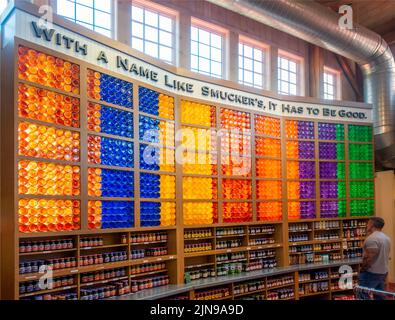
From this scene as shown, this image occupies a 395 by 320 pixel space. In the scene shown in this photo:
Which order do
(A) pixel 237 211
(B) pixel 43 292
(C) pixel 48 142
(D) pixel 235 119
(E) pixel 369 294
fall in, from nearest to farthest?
(E) pixel 369 294
(B) pixel 43 292
(C) pixel 48 142
(A) pixel 237 211
(D) pixel 235 119

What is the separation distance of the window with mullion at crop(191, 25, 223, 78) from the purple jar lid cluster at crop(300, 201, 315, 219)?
10.8 feet

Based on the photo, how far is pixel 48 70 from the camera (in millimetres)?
4992

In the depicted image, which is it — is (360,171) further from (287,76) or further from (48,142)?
(48,142)

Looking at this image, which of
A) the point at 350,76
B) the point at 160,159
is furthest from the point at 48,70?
the point at 350,76

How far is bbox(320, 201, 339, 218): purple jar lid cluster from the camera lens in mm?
9312

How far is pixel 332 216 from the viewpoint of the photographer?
30.8ft

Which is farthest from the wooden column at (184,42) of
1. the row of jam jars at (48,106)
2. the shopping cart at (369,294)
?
the shopping cart at (369,294)

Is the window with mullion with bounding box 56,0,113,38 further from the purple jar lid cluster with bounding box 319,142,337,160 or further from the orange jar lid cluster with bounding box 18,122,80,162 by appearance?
the purple jar lid cluster with bounding box 319,142,337,160

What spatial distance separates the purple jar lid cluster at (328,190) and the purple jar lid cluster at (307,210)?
1.31 feet

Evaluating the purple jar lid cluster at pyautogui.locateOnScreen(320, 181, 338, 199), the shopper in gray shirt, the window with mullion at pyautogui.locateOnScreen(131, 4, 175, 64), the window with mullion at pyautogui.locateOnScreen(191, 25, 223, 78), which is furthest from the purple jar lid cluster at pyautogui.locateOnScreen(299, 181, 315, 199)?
the window with mullion at pyautogui.locateOnScreen(131, 4, 175, 64)

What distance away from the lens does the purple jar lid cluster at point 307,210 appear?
905 cm

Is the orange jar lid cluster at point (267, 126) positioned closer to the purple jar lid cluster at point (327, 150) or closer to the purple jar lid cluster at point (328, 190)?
the purple jar lid cluster at point (327, 150)

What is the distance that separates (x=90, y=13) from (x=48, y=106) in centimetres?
298

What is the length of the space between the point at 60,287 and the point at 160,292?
1.51 m
